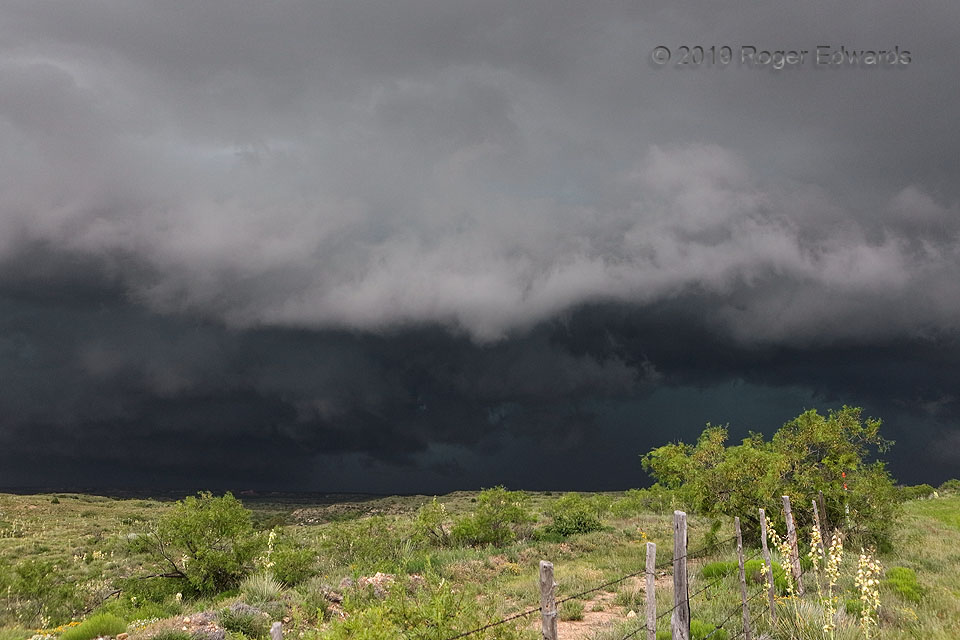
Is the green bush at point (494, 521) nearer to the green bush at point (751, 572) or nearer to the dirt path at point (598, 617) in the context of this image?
the dirt path at point (598, 617)

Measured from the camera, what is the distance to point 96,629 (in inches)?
547

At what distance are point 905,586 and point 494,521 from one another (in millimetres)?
18610

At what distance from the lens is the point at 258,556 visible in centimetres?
2248

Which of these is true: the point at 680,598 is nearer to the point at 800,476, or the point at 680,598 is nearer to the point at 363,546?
the point at 800,476

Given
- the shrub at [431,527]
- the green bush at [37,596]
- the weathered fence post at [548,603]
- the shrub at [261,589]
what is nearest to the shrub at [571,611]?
the shrub at [261,589]

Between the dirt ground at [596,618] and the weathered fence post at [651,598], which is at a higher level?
the weathered fence post at [651,598]

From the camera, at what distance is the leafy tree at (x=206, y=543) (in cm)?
2142

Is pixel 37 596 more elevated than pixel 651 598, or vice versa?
pixel 651 598

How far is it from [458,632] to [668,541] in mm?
24299

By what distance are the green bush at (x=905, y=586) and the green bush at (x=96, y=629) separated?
19.0 m

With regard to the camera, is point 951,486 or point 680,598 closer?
point 680,598

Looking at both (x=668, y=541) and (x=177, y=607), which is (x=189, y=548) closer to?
(x=177, y=607)

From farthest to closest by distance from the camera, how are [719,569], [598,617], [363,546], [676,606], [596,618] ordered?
[363,546], [719,569], [598,617], [596,618], [676,606]

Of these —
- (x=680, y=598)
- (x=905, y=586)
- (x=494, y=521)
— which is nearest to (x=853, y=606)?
(x=905, y=586)
